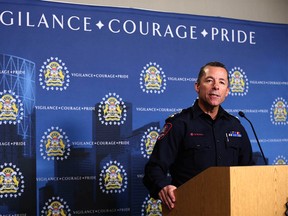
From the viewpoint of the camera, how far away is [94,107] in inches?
162

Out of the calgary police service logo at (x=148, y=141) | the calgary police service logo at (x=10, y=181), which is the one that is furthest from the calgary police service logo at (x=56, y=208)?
the calgary police service logo at (x=148, y=141)

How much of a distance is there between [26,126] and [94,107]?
1.80 feet

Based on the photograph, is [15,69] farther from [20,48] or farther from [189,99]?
[189,99]

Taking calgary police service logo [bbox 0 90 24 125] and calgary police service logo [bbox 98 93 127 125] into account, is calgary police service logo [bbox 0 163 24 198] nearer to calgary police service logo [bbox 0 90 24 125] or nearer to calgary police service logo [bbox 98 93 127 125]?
calgary police service logo [bbox 0 90 24 125]

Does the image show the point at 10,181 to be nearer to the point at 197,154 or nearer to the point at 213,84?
the point at 197,154

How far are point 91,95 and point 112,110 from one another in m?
0.21

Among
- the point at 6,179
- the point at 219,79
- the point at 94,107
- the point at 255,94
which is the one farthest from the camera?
the point at 255,94

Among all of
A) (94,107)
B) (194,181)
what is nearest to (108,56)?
(94,107)

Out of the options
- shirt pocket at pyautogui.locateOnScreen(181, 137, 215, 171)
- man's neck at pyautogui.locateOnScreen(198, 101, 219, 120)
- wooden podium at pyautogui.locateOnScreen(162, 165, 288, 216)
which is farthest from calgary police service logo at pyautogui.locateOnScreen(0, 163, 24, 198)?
wooden podium at pyautogui.locateOnScreen(162, 165, 288, 216)

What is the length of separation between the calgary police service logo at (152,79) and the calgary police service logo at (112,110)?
0.83 feet

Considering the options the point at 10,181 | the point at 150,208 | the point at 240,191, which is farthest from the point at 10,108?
the point at 240,191

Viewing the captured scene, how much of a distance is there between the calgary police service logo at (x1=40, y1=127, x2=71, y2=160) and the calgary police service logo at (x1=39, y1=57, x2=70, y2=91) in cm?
33

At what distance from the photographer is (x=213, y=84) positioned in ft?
10.0

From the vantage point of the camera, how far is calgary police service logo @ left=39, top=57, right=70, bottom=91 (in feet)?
13.1
